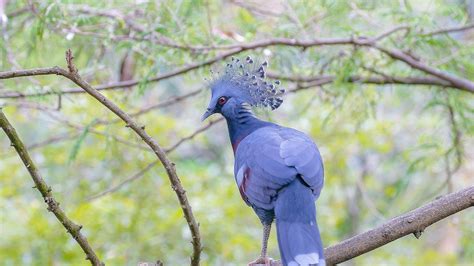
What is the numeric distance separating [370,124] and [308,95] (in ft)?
1.92

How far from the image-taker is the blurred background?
126 inches

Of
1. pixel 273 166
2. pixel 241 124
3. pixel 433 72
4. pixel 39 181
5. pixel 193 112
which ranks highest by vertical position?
pixel 193 112

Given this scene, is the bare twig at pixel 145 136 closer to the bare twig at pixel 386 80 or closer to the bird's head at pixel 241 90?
the bird's head at pixel 241 90

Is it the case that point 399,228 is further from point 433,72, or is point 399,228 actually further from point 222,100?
point 433,72

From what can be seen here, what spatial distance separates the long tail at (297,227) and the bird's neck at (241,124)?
397 mm

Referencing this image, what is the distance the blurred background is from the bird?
550 millimetres

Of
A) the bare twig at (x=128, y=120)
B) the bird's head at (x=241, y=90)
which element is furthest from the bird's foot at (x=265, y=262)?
the bird's head at (x=241, y=90)

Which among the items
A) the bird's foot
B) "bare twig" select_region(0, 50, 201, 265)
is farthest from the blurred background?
"bare twig" select_region(0, 50, 201, 265)

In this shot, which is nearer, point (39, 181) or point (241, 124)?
point (39, 181)

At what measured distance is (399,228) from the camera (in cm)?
214

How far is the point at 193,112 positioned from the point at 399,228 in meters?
4.39

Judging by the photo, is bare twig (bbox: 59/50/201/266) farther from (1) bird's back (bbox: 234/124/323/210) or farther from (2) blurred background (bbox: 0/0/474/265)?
(2) blurred background (bbox: 0/0/474/265)

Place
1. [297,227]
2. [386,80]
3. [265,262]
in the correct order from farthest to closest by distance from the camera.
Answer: [386,80] < [265,262] < [297,227]

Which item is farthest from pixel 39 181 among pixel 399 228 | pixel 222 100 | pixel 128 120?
pixel 399 228
